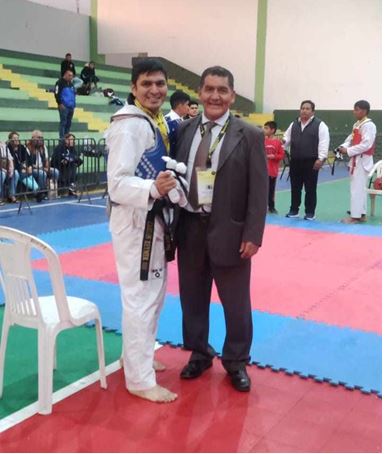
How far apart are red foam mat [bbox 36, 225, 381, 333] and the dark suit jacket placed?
1.67 metres

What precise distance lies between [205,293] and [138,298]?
1.75 ft

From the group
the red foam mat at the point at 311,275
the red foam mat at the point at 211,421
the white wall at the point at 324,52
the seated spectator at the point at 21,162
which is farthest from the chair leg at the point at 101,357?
the white wall at the point at 324,52

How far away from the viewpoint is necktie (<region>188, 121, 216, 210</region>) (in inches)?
126

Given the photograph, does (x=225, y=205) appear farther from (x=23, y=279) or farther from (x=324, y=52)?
(x=324, y=52)

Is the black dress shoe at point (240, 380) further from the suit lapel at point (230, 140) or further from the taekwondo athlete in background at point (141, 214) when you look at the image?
the suit lapel at point (230, 140)

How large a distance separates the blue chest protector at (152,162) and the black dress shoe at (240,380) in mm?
1260

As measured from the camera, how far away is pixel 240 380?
3307 millimetres

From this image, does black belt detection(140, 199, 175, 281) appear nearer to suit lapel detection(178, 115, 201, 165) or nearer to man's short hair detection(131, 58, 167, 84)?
suit lapel detection(178, 115, 201, 165)

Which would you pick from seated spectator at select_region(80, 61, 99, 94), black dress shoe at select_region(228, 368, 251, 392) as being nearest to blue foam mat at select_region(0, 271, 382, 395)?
black dress shoe at select_region(228, 368, 251, 392)

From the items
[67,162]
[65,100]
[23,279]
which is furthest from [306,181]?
[23,279]

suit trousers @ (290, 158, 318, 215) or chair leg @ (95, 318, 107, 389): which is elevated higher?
suit trousers @ (290, 158, 318, 215)

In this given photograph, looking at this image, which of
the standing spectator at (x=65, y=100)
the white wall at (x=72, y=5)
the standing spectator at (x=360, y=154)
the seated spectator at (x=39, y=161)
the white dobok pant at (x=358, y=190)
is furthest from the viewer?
the white wall at (x=72, y=5)

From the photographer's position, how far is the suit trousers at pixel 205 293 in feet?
10.8

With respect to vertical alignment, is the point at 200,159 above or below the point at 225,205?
above
